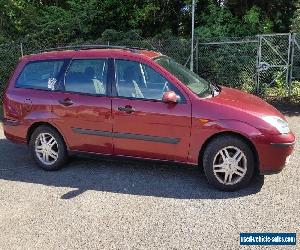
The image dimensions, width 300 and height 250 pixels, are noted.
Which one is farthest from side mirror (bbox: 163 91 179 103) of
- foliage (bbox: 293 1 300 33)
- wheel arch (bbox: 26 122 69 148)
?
foliage (bbox: 293 1 300 33)

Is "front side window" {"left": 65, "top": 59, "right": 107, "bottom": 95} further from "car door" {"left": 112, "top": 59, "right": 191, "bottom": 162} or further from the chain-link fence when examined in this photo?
the chain-link fence

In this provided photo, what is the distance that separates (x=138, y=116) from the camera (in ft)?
17.1

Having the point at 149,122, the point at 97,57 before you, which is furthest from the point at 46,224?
the point at 97,57

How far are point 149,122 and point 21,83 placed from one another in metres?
2.22

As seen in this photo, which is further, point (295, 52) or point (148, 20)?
point (148, 20)

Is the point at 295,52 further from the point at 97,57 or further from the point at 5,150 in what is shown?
Answer: the point at 5,150

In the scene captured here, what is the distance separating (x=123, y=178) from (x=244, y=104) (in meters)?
1.94

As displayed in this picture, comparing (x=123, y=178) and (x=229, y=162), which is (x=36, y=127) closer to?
(x=123, y=178)

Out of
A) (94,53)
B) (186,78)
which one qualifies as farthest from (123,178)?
(94,53)

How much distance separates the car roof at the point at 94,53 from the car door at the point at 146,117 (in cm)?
13

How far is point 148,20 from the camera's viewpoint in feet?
45.4

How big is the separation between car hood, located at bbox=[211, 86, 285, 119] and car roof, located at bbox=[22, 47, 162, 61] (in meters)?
1.15

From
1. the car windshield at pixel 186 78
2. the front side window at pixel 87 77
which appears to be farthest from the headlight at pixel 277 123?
the front side window at pixel 87 77

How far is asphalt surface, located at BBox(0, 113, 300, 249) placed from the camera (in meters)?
3.94
